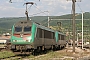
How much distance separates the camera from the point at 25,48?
22.9m

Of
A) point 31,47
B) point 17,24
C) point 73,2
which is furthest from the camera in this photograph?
point 73,2

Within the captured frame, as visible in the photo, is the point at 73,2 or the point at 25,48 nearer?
the point at 25,48

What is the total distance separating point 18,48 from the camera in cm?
2316

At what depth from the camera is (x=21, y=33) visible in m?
23.3

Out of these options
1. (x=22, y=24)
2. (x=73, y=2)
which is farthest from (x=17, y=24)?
(x=73, y=2)

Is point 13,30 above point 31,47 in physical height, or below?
above

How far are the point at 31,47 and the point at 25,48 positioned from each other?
1.92 feet

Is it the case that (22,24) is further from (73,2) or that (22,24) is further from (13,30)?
(73,2)

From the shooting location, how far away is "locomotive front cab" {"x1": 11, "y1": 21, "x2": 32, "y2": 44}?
22842mm

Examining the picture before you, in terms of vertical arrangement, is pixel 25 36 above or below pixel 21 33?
below

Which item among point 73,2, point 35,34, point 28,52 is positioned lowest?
point 28,52

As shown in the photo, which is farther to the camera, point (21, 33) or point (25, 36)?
point (21, 33)

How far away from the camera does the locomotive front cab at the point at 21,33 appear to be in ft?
74.9

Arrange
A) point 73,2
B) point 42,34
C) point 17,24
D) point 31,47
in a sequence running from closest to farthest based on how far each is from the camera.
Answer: point 31,47
point 17,24
point 42,34
point 73,2
